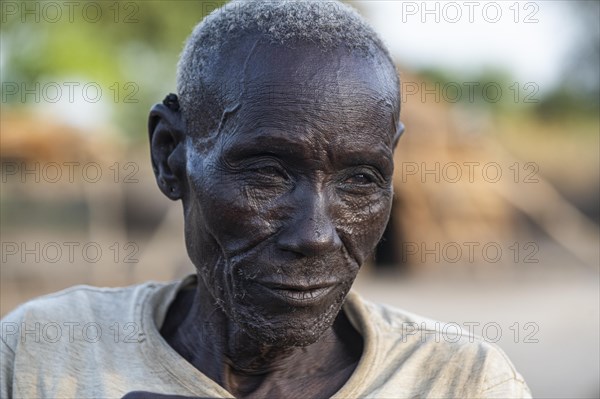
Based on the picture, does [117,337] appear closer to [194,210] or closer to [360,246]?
[194,210]

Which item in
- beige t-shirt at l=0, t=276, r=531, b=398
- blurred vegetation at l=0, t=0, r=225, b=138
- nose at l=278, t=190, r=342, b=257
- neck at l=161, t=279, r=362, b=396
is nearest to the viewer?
nose at l=278, t=190, r=342, b=257

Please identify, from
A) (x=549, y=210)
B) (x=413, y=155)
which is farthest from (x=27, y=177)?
(x=549, y=210)

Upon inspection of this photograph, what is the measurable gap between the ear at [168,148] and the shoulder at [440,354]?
23.8 inches

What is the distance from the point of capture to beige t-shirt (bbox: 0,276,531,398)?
2295 millimetres

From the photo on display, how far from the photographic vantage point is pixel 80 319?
2555 mm

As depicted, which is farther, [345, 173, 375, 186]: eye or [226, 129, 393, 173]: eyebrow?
[345, 173, 375, 186]: eye

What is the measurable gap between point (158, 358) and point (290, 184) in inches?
25.2

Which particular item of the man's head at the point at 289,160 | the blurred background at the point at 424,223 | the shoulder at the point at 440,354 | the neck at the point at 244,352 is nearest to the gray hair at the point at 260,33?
the man's head at the point at 289,160

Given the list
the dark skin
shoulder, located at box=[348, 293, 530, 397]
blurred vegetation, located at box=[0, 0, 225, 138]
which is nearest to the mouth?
the dark skin

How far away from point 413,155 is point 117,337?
10958 millimetres

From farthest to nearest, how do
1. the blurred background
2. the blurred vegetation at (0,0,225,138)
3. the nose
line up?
1. the blurred vegetation at (0,0,225,138)
2. the blurred background
3. the nose

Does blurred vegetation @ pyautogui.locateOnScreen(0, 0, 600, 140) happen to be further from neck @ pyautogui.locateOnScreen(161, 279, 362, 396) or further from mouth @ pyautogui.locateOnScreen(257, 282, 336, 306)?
mouth @ pyautogui.locateOnScreen(257, 282, 336, 306)

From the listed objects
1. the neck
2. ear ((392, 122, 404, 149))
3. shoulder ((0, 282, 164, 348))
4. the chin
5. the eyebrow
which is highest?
the eyebrow

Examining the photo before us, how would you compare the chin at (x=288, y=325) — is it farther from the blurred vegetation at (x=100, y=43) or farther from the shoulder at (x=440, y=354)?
the blurred vegetation at (x=100, y=43)
